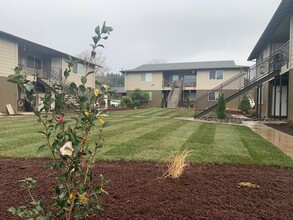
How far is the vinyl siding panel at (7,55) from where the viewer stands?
19.5m

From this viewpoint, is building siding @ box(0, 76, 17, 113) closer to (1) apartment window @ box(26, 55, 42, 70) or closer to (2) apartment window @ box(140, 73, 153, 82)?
(1) apartment window @ box(26, 55, 42, 70)

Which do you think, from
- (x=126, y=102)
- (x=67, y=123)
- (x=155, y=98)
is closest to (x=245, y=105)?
(x=126, y=102)

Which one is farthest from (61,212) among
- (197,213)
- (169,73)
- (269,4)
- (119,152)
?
(169,73)

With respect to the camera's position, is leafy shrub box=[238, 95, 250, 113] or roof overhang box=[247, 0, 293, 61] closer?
roof overhang box=[247, 0, 293, 61]

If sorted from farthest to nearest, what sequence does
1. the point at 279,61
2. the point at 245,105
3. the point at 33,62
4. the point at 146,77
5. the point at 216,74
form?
1. the point at 146,77
2. the point at 216,74
3. the point at 33,62
4. the point at 245,105
5. the point at 279,61

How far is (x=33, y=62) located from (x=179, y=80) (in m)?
20.8

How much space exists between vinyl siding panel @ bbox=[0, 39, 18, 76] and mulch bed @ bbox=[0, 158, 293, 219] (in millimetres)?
17150

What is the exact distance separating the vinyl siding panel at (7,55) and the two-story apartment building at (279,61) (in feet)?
57.4

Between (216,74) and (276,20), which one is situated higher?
(276,20)

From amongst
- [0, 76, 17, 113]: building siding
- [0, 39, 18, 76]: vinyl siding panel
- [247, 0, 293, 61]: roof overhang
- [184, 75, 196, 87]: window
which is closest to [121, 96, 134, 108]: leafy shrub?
[184, 75, 196, 87]: window

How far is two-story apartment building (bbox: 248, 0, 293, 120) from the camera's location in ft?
44.8

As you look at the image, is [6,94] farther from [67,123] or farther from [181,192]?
[67,123]

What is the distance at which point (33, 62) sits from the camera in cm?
2548

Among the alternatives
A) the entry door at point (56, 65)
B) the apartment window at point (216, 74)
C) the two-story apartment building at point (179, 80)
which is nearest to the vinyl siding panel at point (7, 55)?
the entry door at point (56, 65)
